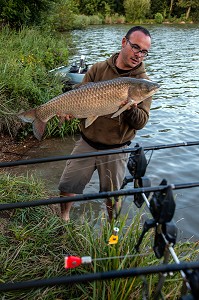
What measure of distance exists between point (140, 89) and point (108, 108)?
1.17 ft

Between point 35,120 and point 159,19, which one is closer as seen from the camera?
point 35,120

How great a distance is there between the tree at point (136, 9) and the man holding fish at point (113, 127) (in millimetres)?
49901

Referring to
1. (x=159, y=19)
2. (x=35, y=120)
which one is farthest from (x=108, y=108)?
(x=159, y=19)

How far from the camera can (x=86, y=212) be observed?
16.0ft

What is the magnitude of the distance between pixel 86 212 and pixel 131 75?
2097 millimetres

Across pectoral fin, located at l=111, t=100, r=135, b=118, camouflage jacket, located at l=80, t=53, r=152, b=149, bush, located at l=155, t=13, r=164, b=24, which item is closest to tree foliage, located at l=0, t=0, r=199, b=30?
bush, located at l=155, t=13, r=164, b=24

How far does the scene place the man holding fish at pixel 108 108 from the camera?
3.41 m

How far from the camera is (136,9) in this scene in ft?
166

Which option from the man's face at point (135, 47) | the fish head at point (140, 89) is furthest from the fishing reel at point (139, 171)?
the man's face at point (135, 47)

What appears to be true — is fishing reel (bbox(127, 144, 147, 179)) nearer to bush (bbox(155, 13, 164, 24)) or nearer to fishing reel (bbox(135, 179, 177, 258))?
fishing reel (bbox(135, 179, 177, 258))

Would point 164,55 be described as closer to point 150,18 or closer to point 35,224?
point 35,224

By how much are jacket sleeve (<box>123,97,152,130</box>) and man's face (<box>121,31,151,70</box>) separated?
447 mm

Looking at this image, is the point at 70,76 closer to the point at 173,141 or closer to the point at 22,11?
the point at 173,141

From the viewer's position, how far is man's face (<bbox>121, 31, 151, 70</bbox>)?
340 centimetres
